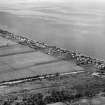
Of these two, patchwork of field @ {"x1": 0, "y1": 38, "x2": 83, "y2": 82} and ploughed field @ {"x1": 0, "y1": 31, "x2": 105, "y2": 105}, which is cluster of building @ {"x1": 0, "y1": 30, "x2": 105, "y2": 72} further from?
patchwork of field @ {"x1": 0, "y1": 38, "x2": 83, "y2": 82}

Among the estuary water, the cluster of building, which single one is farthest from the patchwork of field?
the estuary water

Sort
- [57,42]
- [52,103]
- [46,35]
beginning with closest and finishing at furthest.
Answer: [52,103]
[57,42]
[46,35]

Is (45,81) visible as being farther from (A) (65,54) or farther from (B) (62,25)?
(B) (62,25)

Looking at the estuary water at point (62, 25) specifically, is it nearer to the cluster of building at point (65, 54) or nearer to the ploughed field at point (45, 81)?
the cluster of building at point (65, 54)

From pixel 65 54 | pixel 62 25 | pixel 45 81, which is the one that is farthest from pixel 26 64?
pixel 62 25

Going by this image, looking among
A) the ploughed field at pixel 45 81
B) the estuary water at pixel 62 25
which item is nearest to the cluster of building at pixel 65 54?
the ploughed field at pixel 45 81

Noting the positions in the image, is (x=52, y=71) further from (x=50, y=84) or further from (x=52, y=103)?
(x=52, y=103)

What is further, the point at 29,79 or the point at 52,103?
the point at 29,79

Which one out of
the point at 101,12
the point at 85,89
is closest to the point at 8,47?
the point at 85,89
